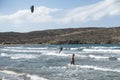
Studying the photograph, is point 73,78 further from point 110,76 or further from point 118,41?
point 118,41

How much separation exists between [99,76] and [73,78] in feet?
7.37

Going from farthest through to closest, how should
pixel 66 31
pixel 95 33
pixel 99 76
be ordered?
pixel 66 31
pixel 95 33
pixel 99 76

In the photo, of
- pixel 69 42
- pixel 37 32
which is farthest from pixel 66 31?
pixel 69 42

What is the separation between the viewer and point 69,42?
134 meters

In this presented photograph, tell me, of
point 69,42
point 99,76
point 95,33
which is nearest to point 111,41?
point 69,42

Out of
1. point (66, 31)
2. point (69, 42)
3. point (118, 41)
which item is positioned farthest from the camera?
point (66, 31)

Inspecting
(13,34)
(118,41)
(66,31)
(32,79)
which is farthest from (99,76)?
(13,34)

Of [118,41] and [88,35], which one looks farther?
[88,35]

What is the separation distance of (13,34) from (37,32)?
678 inches

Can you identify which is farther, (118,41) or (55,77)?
(118,41)

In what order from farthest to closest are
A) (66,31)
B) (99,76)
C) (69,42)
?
(66,31) → (69,42) → (99,76)

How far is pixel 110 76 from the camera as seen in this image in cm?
2469

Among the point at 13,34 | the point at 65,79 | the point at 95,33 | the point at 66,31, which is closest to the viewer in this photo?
the point at 65,79

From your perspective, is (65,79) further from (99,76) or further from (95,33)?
(95,33)
